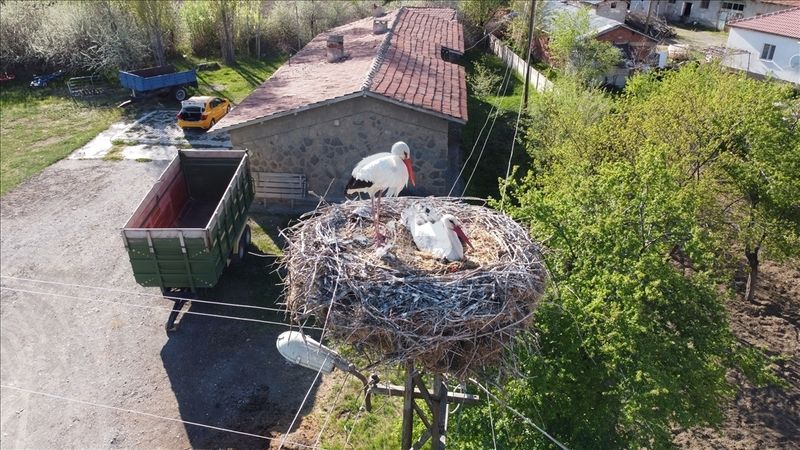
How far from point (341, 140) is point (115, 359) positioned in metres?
7.87

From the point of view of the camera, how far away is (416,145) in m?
15.6

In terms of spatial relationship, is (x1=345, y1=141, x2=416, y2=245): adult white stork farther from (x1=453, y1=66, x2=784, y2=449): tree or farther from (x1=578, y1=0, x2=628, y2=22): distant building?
(x1=578, y1=0, x2=628, y2=22): distant building

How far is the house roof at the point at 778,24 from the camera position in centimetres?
2612

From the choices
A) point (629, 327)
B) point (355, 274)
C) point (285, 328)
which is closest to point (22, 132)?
point (285, 328)

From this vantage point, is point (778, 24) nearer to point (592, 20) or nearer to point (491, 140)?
point (592, 20)

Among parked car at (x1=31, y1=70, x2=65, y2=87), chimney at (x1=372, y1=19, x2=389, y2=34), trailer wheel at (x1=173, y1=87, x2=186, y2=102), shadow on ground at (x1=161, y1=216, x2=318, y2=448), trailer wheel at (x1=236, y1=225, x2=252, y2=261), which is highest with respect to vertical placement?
chimney at (x1=372, y1=19, x2=389, y2=34)

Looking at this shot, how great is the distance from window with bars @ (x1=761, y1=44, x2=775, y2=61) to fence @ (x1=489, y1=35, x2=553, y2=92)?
11506mm

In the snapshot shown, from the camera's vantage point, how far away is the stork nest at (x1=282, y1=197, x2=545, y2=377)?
5.35 meters

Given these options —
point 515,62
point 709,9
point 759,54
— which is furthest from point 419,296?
point 709,9

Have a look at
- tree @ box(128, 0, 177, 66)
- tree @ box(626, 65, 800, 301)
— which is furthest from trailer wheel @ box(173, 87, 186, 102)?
tree @ box(626, 65, 800, 301)

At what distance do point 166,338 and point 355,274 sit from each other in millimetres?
7707

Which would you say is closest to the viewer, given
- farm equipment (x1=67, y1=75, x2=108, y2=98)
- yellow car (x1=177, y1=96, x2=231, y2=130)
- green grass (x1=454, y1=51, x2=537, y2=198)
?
green grass (x1=454, y1=51, x2=537, y2=198)

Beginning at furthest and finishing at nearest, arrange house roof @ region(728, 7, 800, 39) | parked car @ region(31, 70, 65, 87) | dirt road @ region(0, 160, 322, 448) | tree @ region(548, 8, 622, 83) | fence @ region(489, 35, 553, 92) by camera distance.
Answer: parked car @ region(31, 70, 65, 87) < house roof @ region(728, 7, 800, 39) < tree @ region(548, 8, 622, 83) < fence @ region(489, 35, 553, 92) < dirt road @ region(0, 160, 322, 448)

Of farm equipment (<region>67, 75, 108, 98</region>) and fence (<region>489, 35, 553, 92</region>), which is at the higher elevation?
fence (<region>489, 35, 553, 92</region>)
